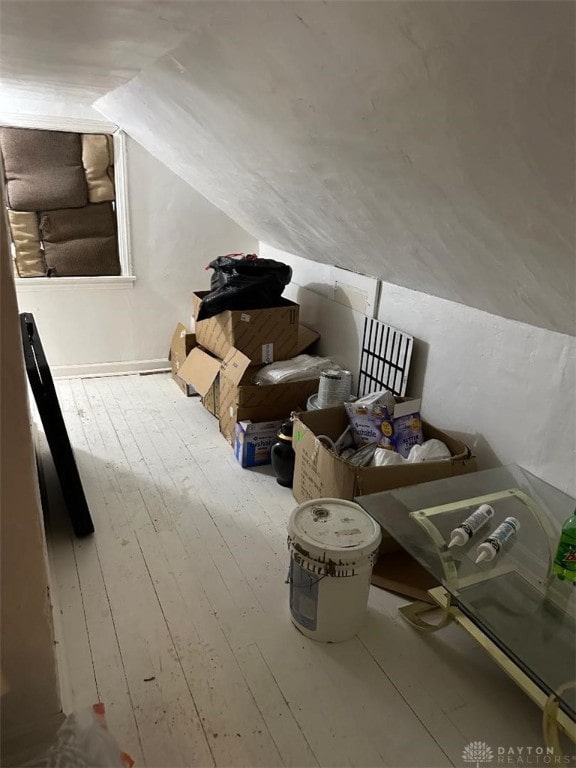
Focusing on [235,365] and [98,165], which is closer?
[235,365]

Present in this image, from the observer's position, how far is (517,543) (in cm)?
169

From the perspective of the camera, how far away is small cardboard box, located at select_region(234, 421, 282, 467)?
278 cm

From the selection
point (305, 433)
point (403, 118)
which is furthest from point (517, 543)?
point (403, 118)

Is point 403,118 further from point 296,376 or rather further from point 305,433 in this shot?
point 296,376

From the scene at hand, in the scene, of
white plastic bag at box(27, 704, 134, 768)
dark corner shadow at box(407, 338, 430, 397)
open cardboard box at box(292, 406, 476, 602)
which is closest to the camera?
white plastic bag at box(27, 704, 134, 768)

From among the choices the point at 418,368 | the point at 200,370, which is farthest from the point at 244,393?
the point at 418,368

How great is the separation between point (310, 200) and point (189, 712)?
1879 mm

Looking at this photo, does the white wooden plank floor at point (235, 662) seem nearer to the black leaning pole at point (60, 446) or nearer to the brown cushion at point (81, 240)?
the black leaning pole at point (60, 446)

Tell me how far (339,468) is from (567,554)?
0.80m

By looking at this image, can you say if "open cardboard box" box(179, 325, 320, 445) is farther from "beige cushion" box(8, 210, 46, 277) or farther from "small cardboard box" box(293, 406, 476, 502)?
"beige cushion" box(8, 210, 46, 277)

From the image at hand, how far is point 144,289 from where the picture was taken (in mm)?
3904

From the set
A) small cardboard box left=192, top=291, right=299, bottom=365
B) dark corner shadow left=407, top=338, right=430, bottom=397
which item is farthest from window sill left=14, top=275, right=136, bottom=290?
dark corner shadow left=407, top=338, right=430, bottom=397

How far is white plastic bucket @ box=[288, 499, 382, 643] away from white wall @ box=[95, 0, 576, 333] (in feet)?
3.07

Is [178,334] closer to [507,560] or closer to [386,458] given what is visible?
[386,458]
